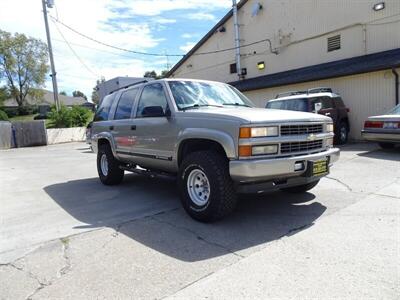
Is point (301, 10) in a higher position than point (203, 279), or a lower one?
higher

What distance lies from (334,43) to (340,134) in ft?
18.5

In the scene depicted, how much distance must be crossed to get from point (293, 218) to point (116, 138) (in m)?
3.86

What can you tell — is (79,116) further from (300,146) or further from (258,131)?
(258,131)

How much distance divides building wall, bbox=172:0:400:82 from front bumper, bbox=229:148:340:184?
1247 centimetres

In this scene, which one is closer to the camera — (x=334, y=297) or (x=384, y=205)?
(x=334, y=297)

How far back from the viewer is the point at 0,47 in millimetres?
50906

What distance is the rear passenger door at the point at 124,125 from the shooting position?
21.6ft

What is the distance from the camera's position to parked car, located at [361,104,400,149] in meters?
9.45

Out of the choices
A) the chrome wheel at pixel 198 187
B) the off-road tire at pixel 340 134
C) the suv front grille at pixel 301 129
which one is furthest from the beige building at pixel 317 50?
the chrome wheel at pixel 198 187

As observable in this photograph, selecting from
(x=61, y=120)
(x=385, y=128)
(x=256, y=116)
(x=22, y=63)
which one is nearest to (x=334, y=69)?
(x=385, y=128)

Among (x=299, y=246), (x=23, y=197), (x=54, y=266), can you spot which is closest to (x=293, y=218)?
(x=299, y=246)

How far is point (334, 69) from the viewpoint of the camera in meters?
15.0

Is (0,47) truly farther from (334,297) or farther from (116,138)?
(334,297)

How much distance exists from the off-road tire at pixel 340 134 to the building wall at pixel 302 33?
390cm
